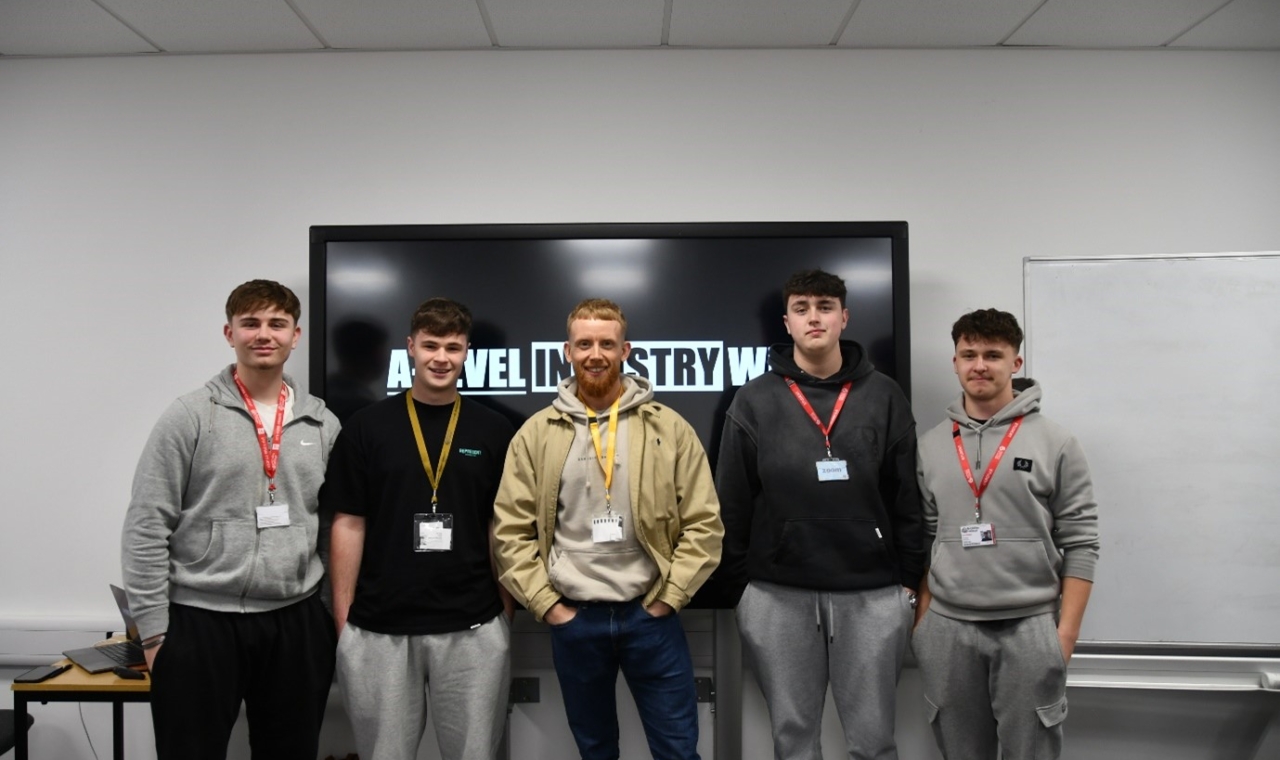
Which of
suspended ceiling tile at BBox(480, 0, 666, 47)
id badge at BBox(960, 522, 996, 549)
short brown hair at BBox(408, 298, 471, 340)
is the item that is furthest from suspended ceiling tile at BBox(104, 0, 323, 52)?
id badge at BBox(960, 522, 996, 549)

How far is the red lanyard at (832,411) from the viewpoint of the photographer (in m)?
2.21

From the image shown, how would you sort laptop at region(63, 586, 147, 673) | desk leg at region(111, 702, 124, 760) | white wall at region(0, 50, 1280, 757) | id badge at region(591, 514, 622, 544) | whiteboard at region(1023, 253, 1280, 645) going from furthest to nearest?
white wall at region(0, 50, 1280, 757), whiteboard at region(1023, 253, 1280, 645), desk leg at region(111, 702, 124, 760), laptop at region(63, 586, 147, 673), id badge at region(591, 514, 622, 544)

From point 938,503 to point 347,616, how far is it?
73.6 inches

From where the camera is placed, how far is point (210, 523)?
1990 mm

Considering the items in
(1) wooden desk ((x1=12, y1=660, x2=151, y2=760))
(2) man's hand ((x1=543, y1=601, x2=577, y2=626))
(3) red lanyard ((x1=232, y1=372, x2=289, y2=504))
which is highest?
(3) red lanyard ((x1=232, y1=372, x2=289, y2=504))

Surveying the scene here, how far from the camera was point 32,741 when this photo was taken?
9.68 feet

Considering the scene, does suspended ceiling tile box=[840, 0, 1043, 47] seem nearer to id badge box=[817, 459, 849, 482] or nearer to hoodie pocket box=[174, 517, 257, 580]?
id badge box=[817, 459, 849, 482]

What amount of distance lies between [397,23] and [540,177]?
2.64 ft

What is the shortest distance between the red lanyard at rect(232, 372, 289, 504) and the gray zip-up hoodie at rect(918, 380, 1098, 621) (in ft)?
6.69

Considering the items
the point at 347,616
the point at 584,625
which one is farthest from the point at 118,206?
the point at 584,625

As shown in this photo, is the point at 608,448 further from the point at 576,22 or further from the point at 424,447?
the point at 576,22

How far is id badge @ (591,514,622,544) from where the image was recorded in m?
2.04

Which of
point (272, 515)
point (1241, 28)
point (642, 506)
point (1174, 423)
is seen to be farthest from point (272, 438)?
point (1241, 28)

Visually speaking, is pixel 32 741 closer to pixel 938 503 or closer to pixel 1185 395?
pixel 938 503
